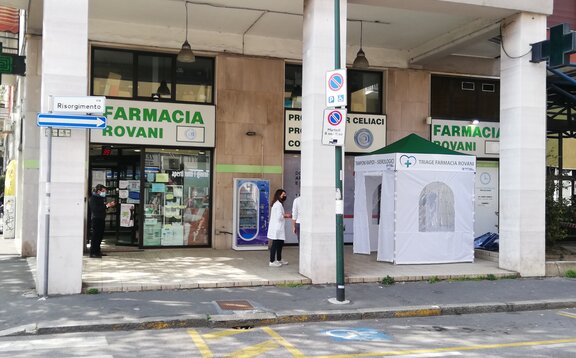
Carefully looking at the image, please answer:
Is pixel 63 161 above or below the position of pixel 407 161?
below

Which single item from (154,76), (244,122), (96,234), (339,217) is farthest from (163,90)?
(339,217)

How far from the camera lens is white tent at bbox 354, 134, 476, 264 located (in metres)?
12.4

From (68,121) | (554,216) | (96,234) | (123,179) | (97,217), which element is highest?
(68,121)

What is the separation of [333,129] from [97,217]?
682 centimetres

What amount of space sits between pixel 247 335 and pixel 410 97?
1111 centimetres

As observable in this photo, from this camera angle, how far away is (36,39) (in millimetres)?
13133

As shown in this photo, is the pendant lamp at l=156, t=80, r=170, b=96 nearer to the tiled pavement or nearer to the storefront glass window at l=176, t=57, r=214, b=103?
the storefront glass window at l=176, t=57, r=214, b=103

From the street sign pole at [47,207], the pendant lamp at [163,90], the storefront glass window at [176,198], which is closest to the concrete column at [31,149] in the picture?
the storefront glass window at [176,198]

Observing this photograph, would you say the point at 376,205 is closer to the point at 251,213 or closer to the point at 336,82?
the point at 251,213

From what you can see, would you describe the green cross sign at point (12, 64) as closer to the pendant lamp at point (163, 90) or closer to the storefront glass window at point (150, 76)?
the storefront glass window at point (150, 76)

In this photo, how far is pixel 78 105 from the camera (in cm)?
872

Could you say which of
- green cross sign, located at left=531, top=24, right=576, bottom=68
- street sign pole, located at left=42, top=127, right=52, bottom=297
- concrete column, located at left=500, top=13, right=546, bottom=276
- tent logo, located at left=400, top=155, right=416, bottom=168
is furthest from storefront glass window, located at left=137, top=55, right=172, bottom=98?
green cross sign, located at left=531, top=24, right=576, bottom=68

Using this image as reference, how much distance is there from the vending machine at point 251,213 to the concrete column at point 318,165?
411cm

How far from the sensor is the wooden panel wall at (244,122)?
48.0ft
